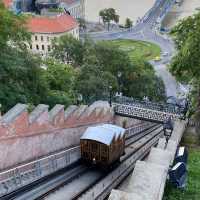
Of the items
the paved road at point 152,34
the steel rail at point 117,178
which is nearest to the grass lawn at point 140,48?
the paved road at point 152,34

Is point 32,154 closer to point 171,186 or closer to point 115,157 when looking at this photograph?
point 115,157

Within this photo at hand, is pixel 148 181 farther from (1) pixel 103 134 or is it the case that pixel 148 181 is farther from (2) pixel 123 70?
(2) pixel 123 70

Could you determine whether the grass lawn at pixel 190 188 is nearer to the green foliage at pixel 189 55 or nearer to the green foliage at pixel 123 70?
the green foliage at pixel 189 55

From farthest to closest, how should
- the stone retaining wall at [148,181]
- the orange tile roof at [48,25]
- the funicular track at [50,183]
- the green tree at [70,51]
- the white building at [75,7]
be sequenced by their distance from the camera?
the white building at [75,7] < the orange tile roof at [48,25] < the green tree at [70,51] < the funicular track at [50,183] < the stone retaining wall at [148,181]

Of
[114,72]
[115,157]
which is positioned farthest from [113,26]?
[115,157]

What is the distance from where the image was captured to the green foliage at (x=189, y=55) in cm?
1770

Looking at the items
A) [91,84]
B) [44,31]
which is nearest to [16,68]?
[91,84]

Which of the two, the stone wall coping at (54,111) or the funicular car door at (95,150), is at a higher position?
the stone wall coping at (54,111)

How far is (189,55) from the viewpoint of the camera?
703 inches

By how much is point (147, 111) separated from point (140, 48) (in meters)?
52.0

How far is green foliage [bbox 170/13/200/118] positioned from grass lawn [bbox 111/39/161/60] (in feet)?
161

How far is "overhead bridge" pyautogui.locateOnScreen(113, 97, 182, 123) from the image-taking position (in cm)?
2450

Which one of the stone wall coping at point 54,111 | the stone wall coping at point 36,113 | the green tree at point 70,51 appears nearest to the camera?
the stone wall coping at point 36,113

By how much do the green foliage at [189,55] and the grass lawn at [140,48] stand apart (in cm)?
4916
